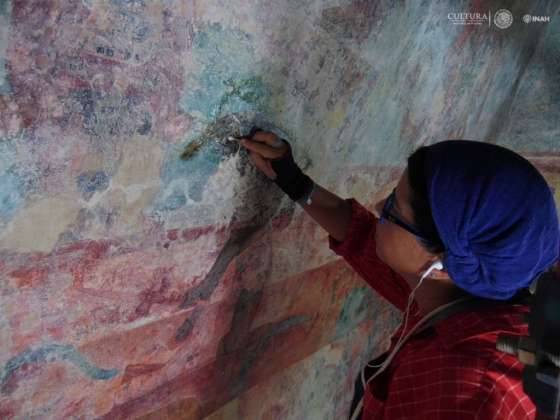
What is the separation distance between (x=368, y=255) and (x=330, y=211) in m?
0.24

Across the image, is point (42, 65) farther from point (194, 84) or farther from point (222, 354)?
point (222, 354)

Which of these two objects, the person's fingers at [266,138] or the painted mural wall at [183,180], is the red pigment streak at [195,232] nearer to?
the painted mural wall at [183,180]

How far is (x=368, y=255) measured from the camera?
2.16 metres

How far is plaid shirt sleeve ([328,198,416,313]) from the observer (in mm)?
2154

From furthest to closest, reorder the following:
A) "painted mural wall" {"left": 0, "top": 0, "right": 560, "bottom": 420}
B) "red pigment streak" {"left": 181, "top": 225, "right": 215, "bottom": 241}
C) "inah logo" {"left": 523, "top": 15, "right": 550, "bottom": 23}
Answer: "inah logo" {"left": 523, "top": 15, "right": 550, "bottom": 23}
"red pigment streak" {"left": 181, "top": 225, "right": 215, "bottom": 241}
"painted mural wall" {"left": 0, "top": 0, "right": 560, "bottom": 420}

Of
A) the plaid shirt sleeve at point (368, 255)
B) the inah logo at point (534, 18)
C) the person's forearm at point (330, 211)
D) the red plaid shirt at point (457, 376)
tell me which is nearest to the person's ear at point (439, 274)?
the red plaid shirt at point (457, 376)

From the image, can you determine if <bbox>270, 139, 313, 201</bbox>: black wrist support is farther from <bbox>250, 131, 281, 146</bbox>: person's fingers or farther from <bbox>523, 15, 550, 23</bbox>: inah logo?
<bbox>523, 15, 550, 23</bbox>: inah logo

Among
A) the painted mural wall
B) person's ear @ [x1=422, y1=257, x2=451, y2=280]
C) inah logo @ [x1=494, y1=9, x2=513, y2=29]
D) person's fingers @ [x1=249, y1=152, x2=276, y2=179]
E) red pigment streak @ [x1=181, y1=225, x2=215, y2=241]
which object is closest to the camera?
the painted mural wall

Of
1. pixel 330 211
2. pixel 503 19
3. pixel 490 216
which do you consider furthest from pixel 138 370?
pixel 503 19

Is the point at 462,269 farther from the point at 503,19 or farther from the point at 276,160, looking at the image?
the point at 503,19

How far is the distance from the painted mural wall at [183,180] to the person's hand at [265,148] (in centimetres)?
5

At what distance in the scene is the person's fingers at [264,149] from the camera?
1786 mm

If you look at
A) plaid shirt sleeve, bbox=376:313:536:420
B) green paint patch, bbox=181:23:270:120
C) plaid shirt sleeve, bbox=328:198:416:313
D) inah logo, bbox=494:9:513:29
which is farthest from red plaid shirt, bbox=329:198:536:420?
inah logo, bbox=494:9:513:29

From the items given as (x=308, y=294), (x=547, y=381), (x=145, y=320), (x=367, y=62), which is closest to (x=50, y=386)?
(x=145, y=320)
